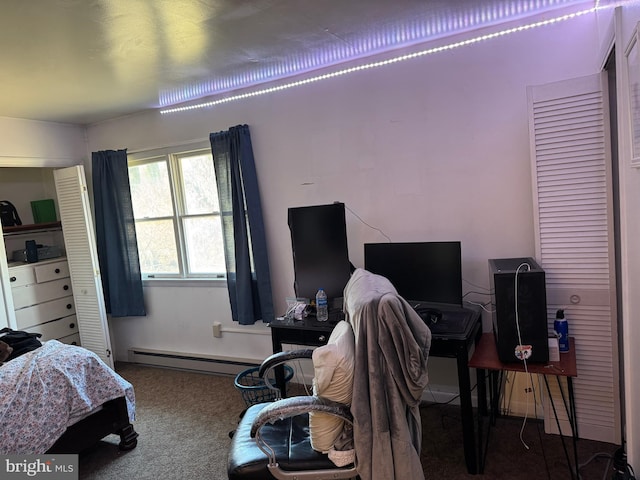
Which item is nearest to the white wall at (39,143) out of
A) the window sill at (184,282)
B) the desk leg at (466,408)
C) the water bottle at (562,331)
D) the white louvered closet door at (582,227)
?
the window sill at (184,282)

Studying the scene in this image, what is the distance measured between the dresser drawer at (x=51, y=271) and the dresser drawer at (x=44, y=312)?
234 mm

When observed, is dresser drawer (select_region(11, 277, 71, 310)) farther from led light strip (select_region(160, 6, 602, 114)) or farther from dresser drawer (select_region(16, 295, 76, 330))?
Answer: led light strip (select_region(160, 6, 602, 114))

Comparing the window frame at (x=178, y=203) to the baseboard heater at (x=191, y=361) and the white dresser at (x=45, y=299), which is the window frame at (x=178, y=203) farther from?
the white dresser at (x=45, y=299)

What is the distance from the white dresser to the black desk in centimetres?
265

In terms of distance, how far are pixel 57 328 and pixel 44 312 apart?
0.20 metres

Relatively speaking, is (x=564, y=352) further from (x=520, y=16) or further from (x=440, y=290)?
(x=520, y=16)

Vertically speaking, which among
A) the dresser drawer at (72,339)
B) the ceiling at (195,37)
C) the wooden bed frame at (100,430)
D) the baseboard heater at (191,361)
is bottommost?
the baseboard heater at (191,361)

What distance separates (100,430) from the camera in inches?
102

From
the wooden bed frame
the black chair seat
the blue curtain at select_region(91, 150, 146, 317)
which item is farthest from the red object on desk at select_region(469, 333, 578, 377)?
the blue curtain at select_region(91, 150, 146, 317)

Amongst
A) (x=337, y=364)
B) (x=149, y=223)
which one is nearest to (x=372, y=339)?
(x=337, y=364)

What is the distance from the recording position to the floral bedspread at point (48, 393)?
2152 mm

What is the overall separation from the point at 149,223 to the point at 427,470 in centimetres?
320

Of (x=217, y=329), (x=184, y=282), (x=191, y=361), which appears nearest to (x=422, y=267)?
(x=217, y=329)

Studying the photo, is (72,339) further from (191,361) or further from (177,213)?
(177,213)
